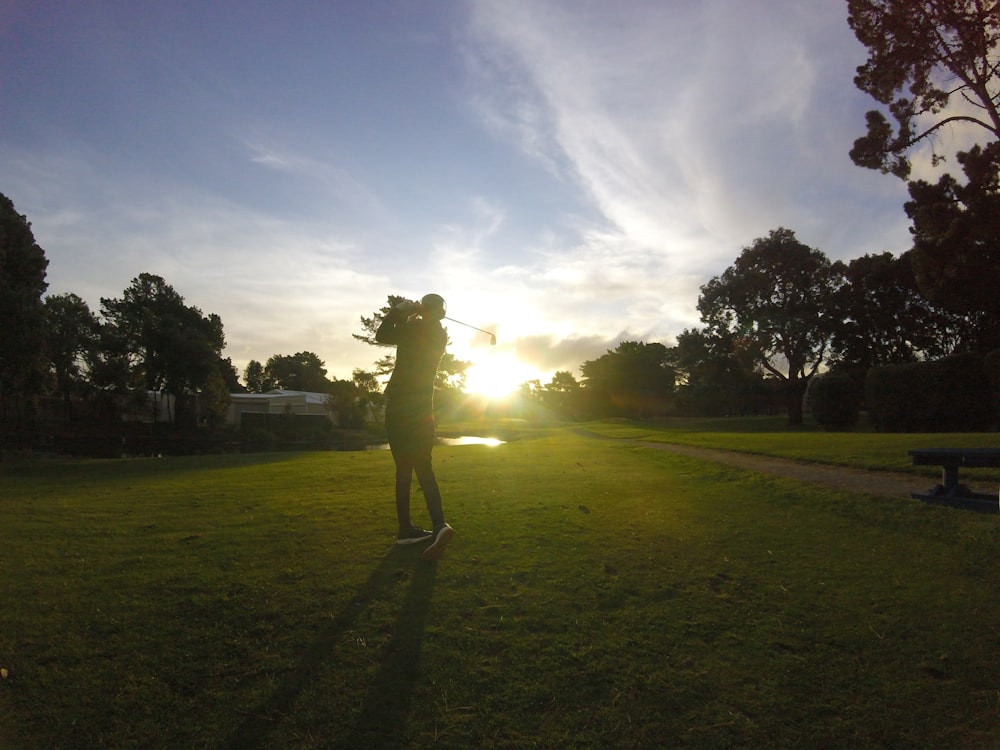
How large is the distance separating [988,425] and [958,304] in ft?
19.5

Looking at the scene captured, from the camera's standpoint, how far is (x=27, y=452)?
23.5 m

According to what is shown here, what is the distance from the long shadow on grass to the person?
3.46ft

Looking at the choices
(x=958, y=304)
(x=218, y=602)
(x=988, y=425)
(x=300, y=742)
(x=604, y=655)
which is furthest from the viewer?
(x=958, y=304)

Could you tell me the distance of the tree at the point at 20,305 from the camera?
20.2 meters

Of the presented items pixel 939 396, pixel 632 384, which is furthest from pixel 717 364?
pixel 632 384

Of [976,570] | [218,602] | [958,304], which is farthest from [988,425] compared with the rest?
[218,602]

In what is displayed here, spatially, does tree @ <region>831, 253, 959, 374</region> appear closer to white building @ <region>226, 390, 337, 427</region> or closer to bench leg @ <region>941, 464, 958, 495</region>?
bench leg @ <region>941, 464, 958, 495</region>

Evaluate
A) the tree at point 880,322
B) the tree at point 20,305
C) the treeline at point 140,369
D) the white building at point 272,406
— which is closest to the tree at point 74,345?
the treeline at point 140,369

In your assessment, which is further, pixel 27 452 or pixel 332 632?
pixel 27 452

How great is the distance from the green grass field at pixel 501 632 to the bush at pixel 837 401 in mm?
29789

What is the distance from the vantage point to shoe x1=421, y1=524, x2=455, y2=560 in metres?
4.88

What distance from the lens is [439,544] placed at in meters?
4.99

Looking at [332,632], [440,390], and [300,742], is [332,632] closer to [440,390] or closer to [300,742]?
[300,742]

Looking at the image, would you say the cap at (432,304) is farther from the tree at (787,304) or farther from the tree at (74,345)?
the tree at (74,345)
